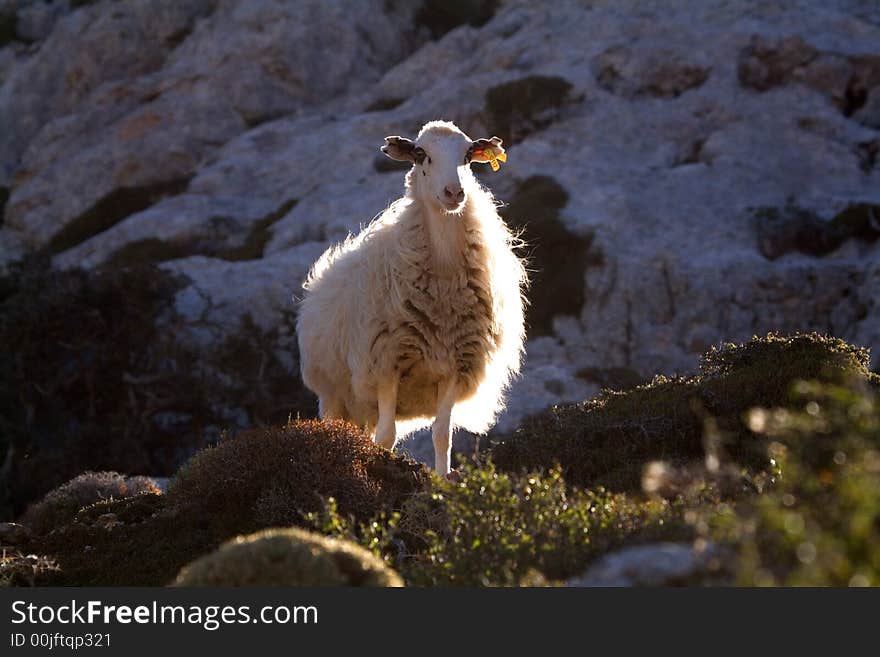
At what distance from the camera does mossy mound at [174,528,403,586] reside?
5.54 meters

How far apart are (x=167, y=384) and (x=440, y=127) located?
22.7m

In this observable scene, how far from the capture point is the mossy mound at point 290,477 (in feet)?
34.0

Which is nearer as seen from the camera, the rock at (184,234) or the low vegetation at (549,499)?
the low vegetation at (549,499)

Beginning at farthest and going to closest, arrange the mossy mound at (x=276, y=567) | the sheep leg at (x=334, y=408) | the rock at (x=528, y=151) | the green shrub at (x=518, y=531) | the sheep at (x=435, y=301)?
the rock at (x=528, y=151), the sheep leg at (x=334, y=408), the sheep at (x=435, y=301), the green shrub at (x=518, y=531), the mossy mound at (x=276, y=567)

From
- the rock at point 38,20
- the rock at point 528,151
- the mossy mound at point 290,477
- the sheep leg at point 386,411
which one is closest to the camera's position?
the mossy mound at point 290,477

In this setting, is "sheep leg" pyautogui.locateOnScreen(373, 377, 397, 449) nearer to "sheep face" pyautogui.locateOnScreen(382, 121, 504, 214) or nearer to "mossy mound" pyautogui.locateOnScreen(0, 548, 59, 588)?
"sheep face" pyautogui.locateOnScreen(382, 121, 504, 214)

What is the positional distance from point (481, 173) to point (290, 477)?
38.2m

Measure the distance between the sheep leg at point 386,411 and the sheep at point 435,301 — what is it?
0.4 inches

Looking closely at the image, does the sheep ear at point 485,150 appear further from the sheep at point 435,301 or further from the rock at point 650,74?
the rock at point 650,74

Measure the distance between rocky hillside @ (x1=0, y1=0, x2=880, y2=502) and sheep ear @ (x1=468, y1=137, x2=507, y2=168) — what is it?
1470cm

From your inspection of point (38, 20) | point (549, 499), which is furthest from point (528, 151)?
point (549, 499)

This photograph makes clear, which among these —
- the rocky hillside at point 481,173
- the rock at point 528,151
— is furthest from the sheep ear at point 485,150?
the rocky hillside at point 481,173

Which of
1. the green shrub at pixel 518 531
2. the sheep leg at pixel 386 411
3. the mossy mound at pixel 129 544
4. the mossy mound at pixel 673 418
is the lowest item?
the mossy mound at pixel 673 418

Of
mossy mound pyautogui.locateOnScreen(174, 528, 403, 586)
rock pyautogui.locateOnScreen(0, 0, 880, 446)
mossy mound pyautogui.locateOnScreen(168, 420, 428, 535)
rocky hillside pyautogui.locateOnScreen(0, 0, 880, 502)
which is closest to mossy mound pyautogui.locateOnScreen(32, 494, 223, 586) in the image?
mossy mound pyautogui.locateOnScreen(168, 420, 428, 535)
